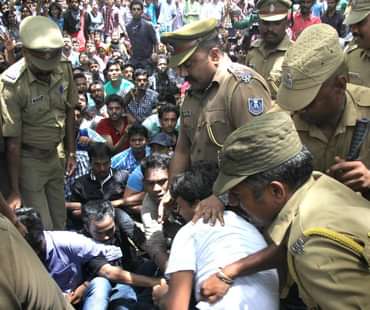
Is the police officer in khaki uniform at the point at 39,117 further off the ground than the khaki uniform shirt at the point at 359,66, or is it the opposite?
the khaki uniform shirt at the point at 359,66

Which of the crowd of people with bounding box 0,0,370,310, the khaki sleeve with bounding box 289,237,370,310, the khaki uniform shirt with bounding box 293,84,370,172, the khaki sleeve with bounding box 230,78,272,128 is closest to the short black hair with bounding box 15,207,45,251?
the crowd of people with bounding box 0,0,370,310

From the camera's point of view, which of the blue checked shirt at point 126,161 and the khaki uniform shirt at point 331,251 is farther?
the blue checked shirt at point 126,161

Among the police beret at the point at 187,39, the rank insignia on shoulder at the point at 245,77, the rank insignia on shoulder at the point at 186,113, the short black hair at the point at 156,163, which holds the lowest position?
the short black hair at the point at 156,163

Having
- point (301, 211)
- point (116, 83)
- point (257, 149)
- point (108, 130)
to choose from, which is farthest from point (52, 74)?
point (116, 83)

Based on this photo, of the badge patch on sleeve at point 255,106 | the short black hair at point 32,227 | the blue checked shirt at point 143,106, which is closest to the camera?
the badge patch on sleeve at point 255,106

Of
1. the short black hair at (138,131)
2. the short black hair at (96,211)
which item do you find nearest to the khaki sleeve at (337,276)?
the short black hair at (96,211)

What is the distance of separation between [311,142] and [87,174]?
2942mm

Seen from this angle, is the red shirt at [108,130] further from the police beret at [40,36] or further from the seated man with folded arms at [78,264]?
the seated man with folded arms at [78,264]

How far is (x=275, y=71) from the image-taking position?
14.0ft

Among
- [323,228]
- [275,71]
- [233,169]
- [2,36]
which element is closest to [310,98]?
[233,169]

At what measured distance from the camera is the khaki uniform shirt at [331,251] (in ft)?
4.30

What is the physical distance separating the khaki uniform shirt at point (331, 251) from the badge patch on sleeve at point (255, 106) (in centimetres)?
111

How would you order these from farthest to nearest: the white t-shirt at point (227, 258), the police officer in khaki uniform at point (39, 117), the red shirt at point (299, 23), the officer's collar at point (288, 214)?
1. the red shirt at point (299, 23)
2. the police officer in khaki uniform at point (39, 117)
3. the white t-shirt at point (227, 258)
4. the officer's collar at point (288, 214)

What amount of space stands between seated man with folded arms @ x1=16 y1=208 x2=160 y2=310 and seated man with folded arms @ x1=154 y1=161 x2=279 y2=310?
1353 mm
